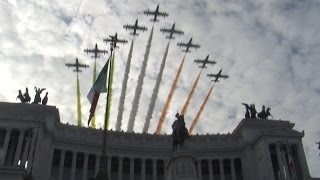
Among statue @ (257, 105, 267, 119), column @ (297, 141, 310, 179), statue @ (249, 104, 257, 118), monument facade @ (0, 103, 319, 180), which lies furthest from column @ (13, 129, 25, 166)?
column @ (297, 141, 310, 179)

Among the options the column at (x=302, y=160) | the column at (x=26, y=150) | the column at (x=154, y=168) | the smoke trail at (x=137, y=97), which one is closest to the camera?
the column at (x=26, y=150)

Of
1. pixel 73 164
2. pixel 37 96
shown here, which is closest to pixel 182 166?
pixel 73 164

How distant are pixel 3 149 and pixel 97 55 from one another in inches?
1408

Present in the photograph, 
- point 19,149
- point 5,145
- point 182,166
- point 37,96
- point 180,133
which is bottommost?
point 182,166

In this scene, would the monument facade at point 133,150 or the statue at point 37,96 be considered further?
the statue at point 37,96

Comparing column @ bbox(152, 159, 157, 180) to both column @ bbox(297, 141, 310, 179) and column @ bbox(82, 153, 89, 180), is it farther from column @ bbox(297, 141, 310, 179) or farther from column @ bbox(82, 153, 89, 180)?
column @ bbox(297, 141, 310, 179)

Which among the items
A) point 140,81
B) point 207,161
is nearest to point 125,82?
point 140,81

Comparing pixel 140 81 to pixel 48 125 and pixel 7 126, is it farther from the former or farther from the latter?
pixel 7 126

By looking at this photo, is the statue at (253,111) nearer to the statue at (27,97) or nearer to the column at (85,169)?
the column at (85,169)

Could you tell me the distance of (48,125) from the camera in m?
68.1

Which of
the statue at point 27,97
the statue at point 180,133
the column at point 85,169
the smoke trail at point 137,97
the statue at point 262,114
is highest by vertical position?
the smoke trail at point 137,97

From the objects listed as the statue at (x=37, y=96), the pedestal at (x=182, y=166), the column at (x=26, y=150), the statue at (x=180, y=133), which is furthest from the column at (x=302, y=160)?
the statue at (x=37, y=96)

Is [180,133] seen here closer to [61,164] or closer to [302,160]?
[61,164]

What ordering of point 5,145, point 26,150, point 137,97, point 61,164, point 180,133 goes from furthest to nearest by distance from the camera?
point 137,97
point 61,164
point 5,145
point 26,150
point 180,133
